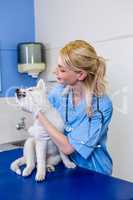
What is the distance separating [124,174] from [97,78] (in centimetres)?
78

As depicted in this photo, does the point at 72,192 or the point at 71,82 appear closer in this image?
the point at 72,192

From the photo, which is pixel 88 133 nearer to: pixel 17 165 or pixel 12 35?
pixel 17 165

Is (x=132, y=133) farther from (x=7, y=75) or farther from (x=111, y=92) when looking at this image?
(x=7, y=75)

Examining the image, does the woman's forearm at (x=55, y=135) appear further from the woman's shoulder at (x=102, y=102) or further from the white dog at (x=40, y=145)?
the woman's shoulder at (x=102, y=102)

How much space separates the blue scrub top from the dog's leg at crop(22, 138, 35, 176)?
15 cm

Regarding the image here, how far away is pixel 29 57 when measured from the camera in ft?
6.93

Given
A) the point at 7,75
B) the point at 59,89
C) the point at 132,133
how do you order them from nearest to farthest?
the point at 59,89, the point at 132,133, the point at 7,75

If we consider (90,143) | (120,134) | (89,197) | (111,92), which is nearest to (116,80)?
(111,92)

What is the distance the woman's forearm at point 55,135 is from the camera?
1.14 metres

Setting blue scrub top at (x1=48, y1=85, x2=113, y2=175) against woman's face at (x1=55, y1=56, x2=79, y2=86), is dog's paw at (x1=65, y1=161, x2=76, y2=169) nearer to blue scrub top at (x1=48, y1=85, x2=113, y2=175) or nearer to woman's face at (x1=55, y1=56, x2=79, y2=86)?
blue scrub top at (x1=48, y1=85, x2=113, y2=175)

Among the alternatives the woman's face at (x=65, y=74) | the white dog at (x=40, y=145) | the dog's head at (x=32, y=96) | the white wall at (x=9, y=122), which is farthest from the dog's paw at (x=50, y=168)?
the white wall at (x=9, y=122)

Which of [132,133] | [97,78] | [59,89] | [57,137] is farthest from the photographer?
[132,133]

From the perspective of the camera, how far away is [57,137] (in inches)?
45.3

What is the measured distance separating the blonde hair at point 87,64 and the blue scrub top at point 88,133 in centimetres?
3
